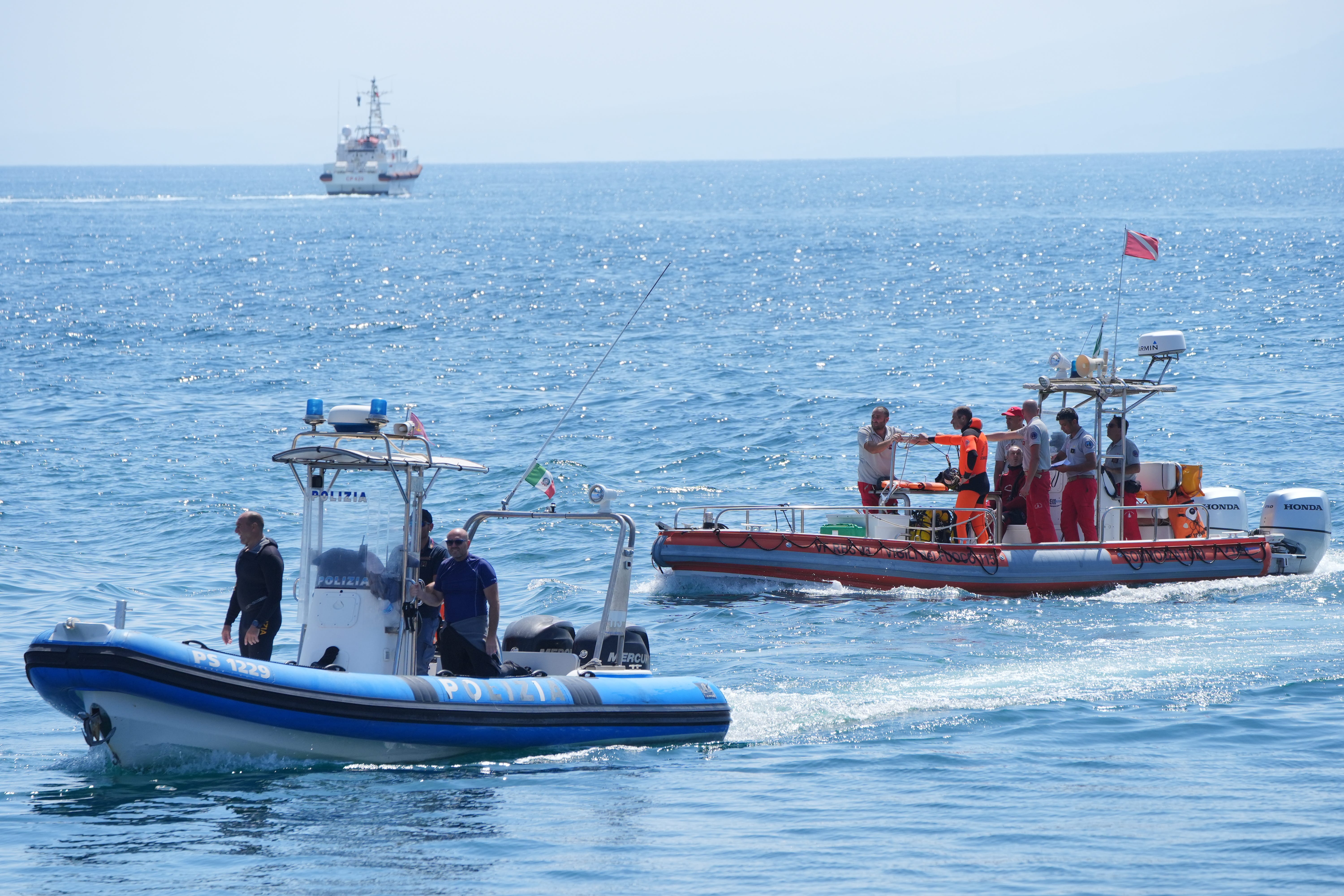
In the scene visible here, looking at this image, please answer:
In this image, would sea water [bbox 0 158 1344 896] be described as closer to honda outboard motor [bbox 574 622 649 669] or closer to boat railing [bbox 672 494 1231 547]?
boat railing [bbox 672 494 1231 547]

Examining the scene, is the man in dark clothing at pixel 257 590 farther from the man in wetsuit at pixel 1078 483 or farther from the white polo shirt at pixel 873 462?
the man in wetsuit at pixel 1078 483

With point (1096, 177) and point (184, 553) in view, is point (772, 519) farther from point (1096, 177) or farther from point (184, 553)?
point (1096, 177)

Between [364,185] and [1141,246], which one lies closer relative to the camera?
[1141,246]

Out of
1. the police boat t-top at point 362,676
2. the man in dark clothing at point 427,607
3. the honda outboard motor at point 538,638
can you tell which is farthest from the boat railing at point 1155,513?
the man in dark clothing at point 427,607

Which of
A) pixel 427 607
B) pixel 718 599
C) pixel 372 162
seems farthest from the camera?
pixel 372 162

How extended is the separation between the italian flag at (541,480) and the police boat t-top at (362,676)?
9.9 inches

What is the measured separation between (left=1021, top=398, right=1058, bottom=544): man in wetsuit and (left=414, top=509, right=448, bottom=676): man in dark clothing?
21.9 ft

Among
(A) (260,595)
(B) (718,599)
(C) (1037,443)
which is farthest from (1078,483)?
(A) (260,595)

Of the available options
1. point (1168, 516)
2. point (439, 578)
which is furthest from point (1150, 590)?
point (439, 578)

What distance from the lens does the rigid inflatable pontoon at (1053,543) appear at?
14930 mm

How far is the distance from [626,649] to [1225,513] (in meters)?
8.17

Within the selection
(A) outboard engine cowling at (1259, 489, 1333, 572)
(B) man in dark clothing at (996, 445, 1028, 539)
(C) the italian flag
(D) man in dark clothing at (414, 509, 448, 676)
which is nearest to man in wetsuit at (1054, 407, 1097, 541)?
(B) man in dark clothing at (996, 445, 1028, 539)

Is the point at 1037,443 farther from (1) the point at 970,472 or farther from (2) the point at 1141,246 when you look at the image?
(2) the point at 1141,246

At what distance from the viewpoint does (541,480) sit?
10234 millimetres
